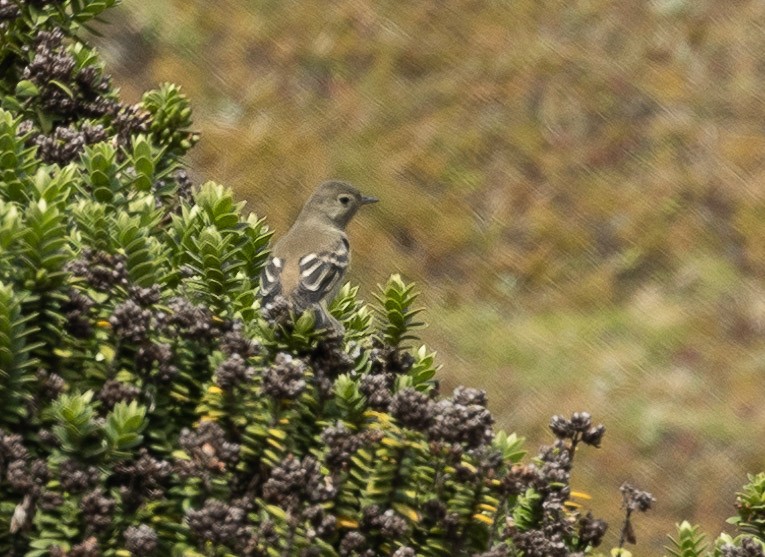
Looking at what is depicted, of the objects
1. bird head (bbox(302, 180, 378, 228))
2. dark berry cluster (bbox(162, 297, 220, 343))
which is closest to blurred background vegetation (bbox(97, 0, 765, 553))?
bird head (bbox(302, 180, 378, 228))

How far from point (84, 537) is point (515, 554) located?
104cm

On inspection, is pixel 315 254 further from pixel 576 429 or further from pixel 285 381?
pixel 285 381

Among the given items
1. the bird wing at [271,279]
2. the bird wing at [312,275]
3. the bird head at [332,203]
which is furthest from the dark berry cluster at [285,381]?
the bird head at [332,203]

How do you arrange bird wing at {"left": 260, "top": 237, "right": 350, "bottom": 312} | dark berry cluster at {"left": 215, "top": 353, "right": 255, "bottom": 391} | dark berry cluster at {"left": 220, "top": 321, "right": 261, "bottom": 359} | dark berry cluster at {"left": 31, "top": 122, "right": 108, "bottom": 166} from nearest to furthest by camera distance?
dark berry cluster at {"left": 215, "top": 353, "right": 255, "bottom": 391} → dark berry cluster at {"left": 220, "top": 321, "right": 261, "bottom": 359} → dark berry cluster at {"left": 31, "top": 122, "right": 108, "bottom": 166} → bird wing at {"left": 260, "top": 237, "right": 350, "bottom": 312}

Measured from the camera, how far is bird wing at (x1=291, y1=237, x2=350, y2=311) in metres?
5.50

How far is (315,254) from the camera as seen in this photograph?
252 inches

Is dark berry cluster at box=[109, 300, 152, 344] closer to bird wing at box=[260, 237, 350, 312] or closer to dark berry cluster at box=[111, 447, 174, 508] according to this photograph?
dark berry cluster at box=[111, 447, 174, 508]

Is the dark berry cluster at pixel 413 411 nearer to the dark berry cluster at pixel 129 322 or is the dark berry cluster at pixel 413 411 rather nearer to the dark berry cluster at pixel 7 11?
the dark berry cluster at pixel 129 322

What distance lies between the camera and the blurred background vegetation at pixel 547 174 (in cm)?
1042

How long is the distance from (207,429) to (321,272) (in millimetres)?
2916

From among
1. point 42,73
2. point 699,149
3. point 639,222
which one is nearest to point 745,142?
point 699,149

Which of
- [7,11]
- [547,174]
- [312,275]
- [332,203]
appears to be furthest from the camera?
[547,174]

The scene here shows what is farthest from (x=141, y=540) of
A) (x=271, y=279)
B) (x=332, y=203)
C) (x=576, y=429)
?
(x=332, y=203)

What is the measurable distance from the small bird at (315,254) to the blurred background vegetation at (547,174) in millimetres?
3095
